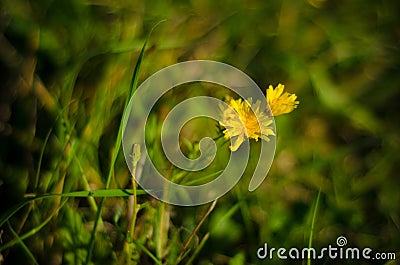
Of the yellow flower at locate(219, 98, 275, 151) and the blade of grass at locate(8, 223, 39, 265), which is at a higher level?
the yellow flower at locate(219, 98, 275, 151)

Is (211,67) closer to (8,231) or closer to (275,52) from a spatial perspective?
(275,52)

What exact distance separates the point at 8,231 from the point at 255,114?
0.38 m

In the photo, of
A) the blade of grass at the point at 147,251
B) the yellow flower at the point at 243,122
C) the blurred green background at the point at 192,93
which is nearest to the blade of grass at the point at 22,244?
the blurred green background at the point at 192,93

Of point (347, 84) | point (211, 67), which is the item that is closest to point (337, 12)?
point (347, 84)

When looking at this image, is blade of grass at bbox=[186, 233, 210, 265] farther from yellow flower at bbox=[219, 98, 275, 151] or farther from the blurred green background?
yellow flower at bbox=[219, 98, 275, 151]

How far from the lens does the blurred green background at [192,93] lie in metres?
0.88

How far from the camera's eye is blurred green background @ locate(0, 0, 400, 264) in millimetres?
879

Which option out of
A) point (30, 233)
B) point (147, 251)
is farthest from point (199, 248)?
point (30, 233)

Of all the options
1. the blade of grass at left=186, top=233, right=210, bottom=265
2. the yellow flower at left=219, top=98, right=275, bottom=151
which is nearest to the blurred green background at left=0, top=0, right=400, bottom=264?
the blade of grass at left=186, top=233, right=210, bottom=265

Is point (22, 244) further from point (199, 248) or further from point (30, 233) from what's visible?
point (199, 248)

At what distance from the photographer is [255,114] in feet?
2.65

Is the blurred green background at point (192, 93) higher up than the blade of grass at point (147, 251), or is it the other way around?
the blurred green background at point (192, 93)

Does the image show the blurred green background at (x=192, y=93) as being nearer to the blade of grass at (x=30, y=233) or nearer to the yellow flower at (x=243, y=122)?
the blade of grass at (x=30, y=233)

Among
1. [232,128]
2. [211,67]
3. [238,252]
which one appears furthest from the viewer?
[211,67]
